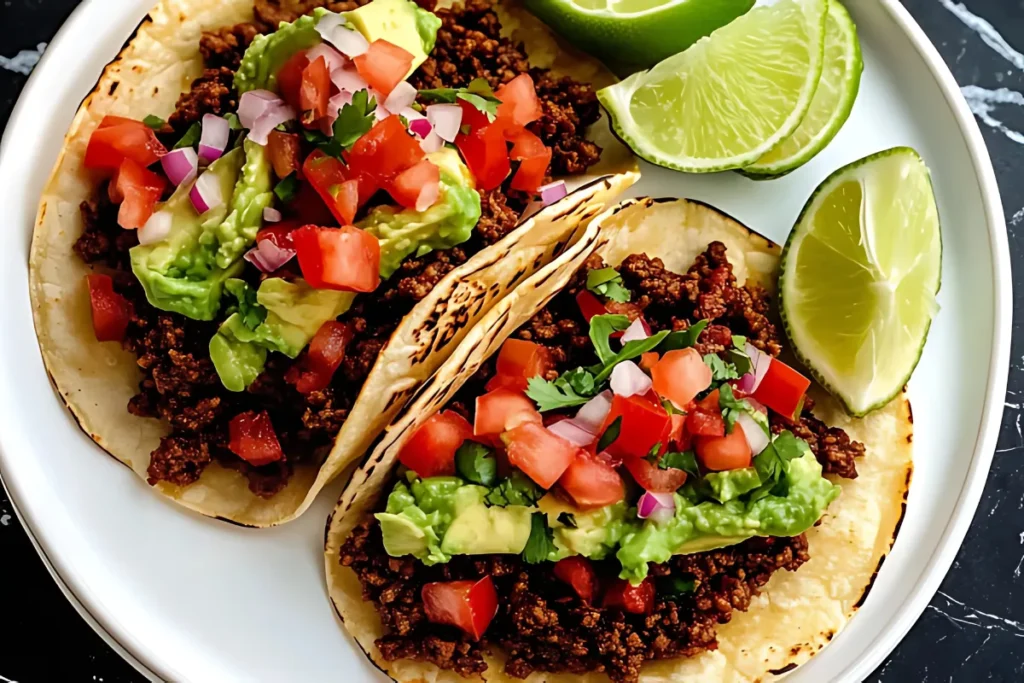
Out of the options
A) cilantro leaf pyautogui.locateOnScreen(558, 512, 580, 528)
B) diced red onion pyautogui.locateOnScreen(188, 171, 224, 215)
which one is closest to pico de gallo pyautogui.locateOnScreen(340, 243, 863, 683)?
cilantro leaf pyautogui.locateOnScreen(558, 512, 580, 528)

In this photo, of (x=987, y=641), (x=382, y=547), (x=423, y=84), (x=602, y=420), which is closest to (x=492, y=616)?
(x=382, y=547)

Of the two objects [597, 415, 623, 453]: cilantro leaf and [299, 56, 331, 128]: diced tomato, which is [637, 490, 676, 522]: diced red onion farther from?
[299, 56, 331, 128]: diced tomato

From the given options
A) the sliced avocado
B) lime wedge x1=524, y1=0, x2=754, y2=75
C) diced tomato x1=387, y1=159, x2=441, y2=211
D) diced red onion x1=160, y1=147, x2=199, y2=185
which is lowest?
diced red onion x1=160, y1=147, x2=199, y2=185

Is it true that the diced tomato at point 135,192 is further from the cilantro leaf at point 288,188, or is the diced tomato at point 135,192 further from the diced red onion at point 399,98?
the diced red onion at point 399,98

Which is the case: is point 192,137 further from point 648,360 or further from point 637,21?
point 648,360

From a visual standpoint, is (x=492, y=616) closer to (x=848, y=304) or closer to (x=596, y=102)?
(x=848, y=304)

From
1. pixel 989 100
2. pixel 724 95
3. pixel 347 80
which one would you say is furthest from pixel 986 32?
pixel 347 80
